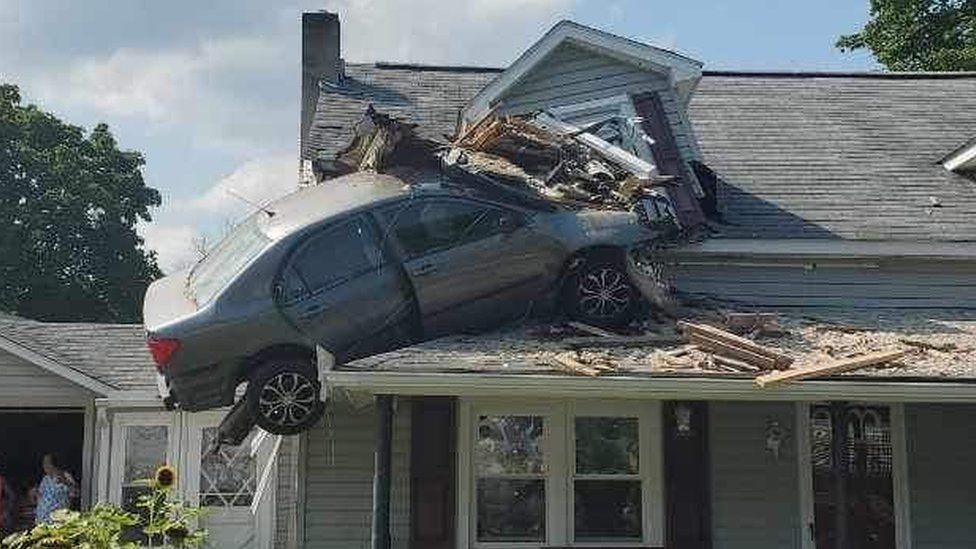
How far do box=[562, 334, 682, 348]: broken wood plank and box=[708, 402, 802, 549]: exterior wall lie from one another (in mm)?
1806

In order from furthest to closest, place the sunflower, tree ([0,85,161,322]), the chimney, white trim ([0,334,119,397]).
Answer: tree ([0,85,161,322])
the chimney
white trim ([0,334,119,397])
the sunflower

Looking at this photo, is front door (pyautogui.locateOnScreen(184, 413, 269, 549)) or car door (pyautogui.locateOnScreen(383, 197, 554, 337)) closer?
car door (pyautogui.locateOnScreen(383, 197, 554, 337))

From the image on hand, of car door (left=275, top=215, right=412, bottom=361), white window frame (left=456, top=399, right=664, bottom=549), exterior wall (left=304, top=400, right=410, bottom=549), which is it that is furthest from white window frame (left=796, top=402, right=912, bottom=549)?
car door (left=275, top=215, right=412, bottom=361)

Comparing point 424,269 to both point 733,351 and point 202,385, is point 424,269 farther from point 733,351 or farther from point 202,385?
point 733,351

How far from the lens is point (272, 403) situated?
961 centimetres

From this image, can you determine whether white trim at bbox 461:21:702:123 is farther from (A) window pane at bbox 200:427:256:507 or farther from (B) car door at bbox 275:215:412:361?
(A) window pane at bbox 200:427:256:507

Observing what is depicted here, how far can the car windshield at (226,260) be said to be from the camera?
991 cm

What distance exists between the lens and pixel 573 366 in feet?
29.2

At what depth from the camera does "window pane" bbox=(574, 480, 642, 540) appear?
11031mm

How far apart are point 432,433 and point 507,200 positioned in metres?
2.41

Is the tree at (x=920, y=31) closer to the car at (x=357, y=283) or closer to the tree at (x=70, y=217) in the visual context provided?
the car at (x=357, y=283)

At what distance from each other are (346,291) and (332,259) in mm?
320

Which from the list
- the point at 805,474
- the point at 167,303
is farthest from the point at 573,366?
the point at 167,303

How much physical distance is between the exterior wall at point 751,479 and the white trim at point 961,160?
4.14 meters
